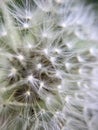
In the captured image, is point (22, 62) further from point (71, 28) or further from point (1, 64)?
point (71, 28)

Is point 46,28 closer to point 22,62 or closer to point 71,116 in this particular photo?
point 22,62

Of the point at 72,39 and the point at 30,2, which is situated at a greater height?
the point at 30,2

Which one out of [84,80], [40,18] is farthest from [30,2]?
[84,80]

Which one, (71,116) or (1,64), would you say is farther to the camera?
(71,116)

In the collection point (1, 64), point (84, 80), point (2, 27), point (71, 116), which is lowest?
point (71, 116)

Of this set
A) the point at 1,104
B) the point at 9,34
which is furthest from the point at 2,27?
the point at 1,104

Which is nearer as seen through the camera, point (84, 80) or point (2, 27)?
point (2, 27)
